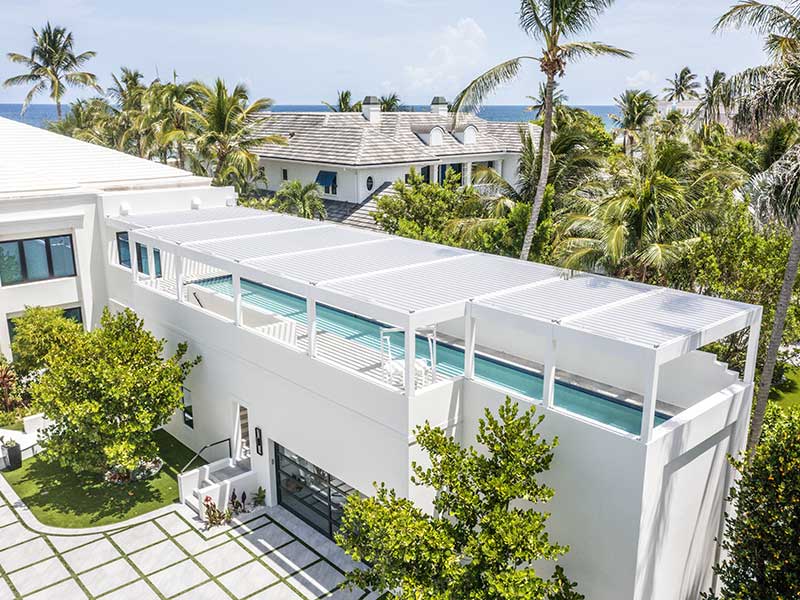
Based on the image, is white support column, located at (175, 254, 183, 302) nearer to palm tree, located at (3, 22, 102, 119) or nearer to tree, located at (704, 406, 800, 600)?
tree, located at (704, 406, 800, 600)

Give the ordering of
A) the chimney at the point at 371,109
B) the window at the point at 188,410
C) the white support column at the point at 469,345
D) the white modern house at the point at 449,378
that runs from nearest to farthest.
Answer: the white modern house at the point at 449,378 < the white support column at the point at 469,345 < the window at the point at 188,410 < the chimney at the point at 371,109

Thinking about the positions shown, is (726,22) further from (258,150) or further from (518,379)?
(258,150)

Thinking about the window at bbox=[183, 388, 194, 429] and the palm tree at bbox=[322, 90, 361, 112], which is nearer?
the window at bbox=[183, 388, 194, 429]

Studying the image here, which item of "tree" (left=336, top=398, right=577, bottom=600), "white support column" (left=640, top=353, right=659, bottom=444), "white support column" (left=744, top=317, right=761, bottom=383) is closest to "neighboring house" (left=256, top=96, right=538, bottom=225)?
"white support column" (left=744, top=317, right=761, bottom=383)

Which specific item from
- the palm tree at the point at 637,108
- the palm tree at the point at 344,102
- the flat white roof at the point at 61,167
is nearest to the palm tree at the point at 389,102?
the palm tree at the point at 344,102

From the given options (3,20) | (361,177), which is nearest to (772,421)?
(361,177)

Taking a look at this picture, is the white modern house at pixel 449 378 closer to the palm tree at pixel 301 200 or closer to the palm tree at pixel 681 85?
the palm tree at pixel 301 200
